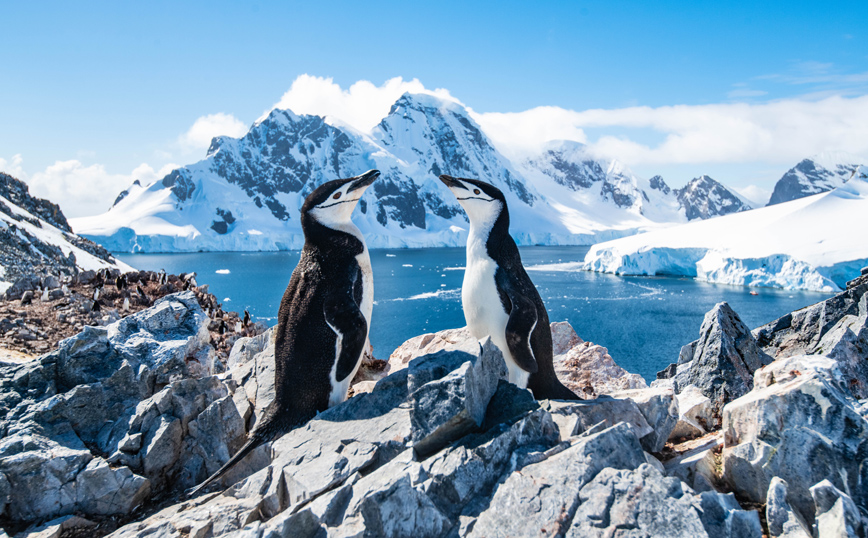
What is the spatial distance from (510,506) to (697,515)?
89cm

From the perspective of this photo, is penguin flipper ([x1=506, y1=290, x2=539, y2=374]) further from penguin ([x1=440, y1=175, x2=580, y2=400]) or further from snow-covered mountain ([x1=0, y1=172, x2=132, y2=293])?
snow-covered mountain ([x1=0, y1=172, x2=132, y2=293])

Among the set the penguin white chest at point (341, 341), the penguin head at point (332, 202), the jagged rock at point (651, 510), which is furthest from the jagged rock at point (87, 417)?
the jagged rock at point (651, 510)

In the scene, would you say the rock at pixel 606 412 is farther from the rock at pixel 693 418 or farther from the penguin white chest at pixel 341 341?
the penguin white chest at pixel 341 341

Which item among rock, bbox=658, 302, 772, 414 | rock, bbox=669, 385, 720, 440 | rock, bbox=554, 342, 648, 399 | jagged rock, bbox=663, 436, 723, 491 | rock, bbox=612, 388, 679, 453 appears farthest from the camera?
rock, bbox=554, 342, 648, 399

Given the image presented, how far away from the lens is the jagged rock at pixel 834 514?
2.44 m

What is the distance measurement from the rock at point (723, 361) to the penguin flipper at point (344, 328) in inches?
155

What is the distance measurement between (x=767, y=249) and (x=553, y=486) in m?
59.3

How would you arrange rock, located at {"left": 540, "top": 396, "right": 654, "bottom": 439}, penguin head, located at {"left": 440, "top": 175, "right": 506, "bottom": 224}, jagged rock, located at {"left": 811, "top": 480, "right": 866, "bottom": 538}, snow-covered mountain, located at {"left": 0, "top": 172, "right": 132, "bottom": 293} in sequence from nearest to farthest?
jagged rock, located at {"left": 811, "top": 480, "right": 866, "bottom": 538} → rock, located at {"left": 540, "top": 396, "right": 654, "bottom": 439} → penguin head, located at {"left": 440, "top": 175, "right": 506, "bottom": 224} → snow-covered mountain, located at {"left": 0, "top": 172, "right": 132, "bottom": 293}

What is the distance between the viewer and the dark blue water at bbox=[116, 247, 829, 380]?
1210 inches

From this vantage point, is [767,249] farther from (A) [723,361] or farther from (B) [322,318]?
(B) [322,318]

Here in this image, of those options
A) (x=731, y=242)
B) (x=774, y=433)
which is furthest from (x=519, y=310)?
(x=731, y=242)

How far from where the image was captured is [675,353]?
2723 cm

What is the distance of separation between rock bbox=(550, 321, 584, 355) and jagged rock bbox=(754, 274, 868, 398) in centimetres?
306

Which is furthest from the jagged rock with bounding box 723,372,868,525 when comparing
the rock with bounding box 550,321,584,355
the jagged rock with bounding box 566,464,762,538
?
the rock with bounding box 550,321,584,355
